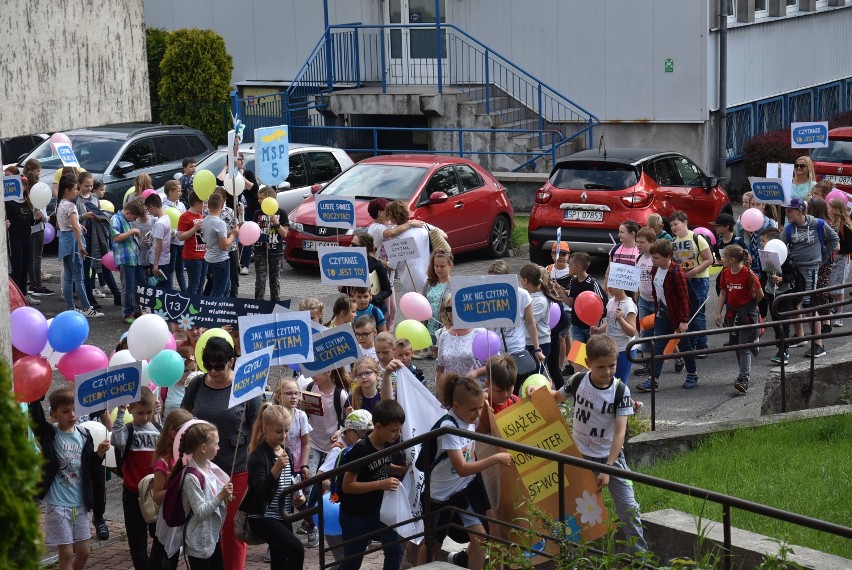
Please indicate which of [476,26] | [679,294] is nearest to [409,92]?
[476,26]

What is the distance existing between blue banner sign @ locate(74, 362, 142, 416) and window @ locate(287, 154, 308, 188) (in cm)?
1192

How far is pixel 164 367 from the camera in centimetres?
918

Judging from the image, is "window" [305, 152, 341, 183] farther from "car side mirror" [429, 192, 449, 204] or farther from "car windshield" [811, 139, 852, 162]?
"car windshield" [811, 139, 852, 162]

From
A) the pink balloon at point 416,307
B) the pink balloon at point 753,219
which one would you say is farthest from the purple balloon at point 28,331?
the pink balloon at point 753,219

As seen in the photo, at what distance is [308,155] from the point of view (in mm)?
20328

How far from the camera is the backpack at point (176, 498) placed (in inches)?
289

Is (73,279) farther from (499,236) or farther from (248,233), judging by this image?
(499,236)

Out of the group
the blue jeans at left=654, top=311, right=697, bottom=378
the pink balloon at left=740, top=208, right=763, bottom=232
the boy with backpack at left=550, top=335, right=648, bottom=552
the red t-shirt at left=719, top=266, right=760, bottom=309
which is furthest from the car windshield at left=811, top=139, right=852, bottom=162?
the boy with backpack at left=550, top=335, right=648, bottom=552

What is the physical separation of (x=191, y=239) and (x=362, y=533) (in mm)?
8087

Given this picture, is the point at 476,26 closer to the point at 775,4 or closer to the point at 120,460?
the point at 775,4

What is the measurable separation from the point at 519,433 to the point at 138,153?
1427cm

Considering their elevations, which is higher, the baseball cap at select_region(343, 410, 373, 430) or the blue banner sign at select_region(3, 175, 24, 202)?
the blue banner sign at select_region(3, 175, 24, 202)

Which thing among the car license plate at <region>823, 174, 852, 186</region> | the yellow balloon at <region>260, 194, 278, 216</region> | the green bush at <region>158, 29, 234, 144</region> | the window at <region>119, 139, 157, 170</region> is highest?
the green bush at <region>158, 29, 234, 144</region>

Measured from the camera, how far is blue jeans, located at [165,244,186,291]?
51.2ft
